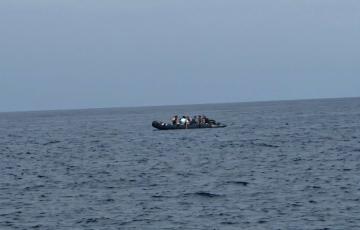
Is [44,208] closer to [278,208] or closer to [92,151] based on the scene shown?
[278,208]

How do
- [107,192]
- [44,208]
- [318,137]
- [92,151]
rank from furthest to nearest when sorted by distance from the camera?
[318,137] < [92,151] < [107,192] < [44,208]

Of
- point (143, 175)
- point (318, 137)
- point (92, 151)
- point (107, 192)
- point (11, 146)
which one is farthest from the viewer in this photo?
point (11, 146)

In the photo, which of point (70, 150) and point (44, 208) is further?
point (70, 150)

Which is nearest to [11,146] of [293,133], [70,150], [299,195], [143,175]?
[70,150]

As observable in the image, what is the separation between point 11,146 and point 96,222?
52.6 meters

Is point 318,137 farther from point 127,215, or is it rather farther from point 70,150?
point 127,215

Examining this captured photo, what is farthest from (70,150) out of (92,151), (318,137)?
(318,137)

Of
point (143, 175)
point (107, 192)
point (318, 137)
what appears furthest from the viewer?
point (318, 137)

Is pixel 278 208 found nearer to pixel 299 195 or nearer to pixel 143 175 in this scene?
pixel 299 195

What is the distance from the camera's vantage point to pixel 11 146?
83000mm

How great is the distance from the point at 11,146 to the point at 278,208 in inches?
2089

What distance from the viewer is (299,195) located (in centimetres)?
3766

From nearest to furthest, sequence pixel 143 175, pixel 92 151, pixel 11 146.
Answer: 1. pixel 143 175
2. pixel 92 151
3. pixel 11 146

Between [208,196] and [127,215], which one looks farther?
[208,196]
